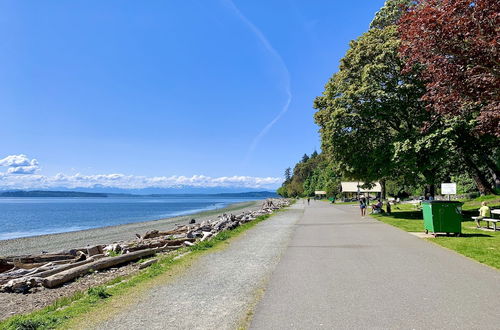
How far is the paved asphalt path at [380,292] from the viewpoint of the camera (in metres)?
5.15

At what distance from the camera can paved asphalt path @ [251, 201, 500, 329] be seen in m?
5.15

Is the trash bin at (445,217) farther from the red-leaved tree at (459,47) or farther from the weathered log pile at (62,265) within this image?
the weathered log pile at (62,265)

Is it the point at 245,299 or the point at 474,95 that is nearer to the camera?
the point at 245,299

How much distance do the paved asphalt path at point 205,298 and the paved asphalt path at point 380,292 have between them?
0.36 metres

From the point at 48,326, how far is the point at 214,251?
24.1 feet

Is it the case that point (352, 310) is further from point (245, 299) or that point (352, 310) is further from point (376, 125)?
Result: point (376, 125)

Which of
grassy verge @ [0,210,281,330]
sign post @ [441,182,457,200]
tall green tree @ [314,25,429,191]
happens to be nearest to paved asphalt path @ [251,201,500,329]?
grassy verge @ [0,210,281,330]

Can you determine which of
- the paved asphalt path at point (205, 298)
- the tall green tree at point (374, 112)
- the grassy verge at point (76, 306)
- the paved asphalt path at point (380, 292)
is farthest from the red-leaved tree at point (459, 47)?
the tall green tree at point (374, 112)

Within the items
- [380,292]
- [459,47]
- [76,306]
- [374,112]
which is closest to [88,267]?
[76,306]

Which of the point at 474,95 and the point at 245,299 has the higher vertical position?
the point at 474,95

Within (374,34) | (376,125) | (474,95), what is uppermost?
(374,34)

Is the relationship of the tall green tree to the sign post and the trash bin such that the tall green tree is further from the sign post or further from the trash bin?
the trash bin

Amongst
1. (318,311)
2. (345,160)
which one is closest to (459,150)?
(345,160)

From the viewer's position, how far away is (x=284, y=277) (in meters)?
8.08
